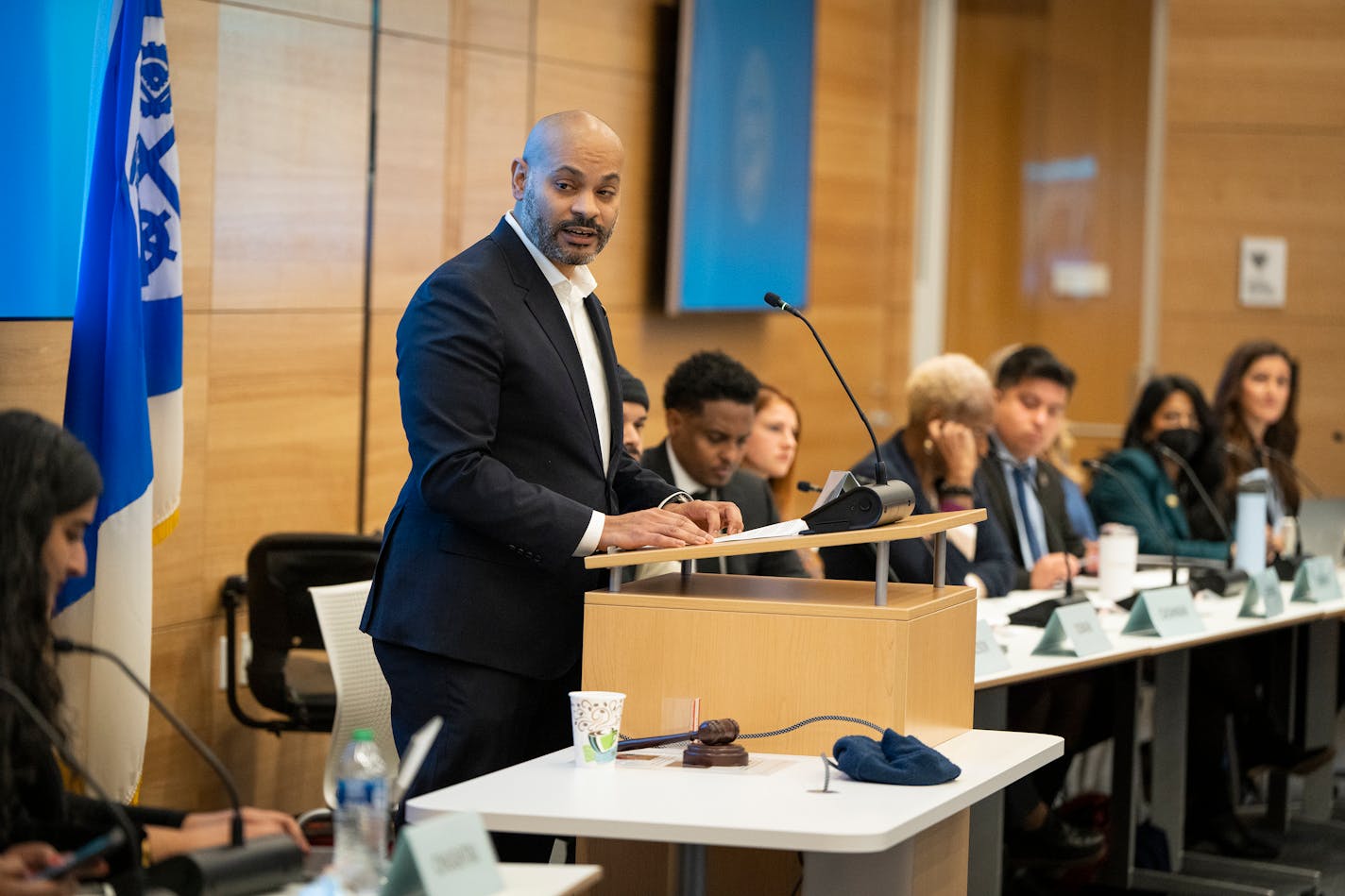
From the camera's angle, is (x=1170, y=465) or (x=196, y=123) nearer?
(x=196, y=123)

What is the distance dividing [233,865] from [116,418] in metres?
1.65

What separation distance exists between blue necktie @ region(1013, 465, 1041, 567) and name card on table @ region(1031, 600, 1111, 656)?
1250 mm

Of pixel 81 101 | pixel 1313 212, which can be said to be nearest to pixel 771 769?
pixel 81 101

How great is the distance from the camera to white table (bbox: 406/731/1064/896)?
226cm

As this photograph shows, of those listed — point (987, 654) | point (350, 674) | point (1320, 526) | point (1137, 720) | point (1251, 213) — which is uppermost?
point (1251, 213)

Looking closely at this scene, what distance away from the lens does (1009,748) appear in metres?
2.85

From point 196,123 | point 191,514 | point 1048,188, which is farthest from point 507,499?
point 1048,188

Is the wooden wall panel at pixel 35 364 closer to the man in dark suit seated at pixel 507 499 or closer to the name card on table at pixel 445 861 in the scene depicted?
the man in dark suit seated at pixel 507 499

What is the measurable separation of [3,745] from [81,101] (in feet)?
7.62

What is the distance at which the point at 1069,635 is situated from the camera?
12.9 ft

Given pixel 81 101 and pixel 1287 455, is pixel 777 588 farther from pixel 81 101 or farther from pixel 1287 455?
pixel 1287 455

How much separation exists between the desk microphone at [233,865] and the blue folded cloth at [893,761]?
0.84 meters

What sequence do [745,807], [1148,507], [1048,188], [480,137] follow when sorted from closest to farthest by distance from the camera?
[745,807] < [480,137] < [1148,507] < [1048,188]

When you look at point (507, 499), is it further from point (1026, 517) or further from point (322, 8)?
point (1026, 517)
